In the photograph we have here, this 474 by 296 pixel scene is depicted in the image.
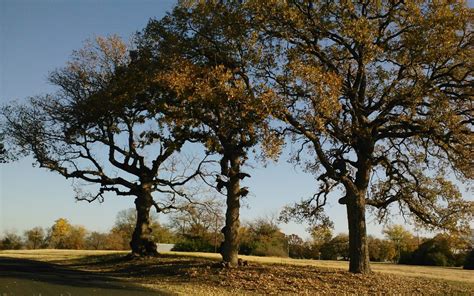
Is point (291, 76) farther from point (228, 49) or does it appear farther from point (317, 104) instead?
point (228, 49)

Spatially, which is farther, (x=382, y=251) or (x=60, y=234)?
(x=60, y=234)

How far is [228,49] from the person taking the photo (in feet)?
73.5

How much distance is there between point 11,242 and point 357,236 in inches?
3219

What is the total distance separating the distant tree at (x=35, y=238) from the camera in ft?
311

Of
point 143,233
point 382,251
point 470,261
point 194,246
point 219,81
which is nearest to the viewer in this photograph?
point 219,81

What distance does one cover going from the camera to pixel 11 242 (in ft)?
289

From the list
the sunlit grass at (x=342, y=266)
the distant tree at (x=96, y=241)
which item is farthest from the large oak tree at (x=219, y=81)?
the distant tree at (x=96, y=241)

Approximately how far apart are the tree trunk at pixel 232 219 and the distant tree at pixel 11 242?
7301 centimetres

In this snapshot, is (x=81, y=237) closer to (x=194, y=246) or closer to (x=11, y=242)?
(x=11, y=242)

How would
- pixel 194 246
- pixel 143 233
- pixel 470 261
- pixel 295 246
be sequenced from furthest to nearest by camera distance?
1. pixel 295 246
2. pixel 194 246
3. pixel 470 261
4. pixel 143 233

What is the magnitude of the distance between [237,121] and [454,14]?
9.98 meters

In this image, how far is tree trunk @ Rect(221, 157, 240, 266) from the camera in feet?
81.0

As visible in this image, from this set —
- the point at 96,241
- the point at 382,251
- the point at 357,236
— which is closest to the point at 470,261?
the point at 382,251

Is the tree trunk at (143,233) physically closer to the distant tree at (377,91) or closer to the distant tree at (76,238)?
the distant tree at (377,91)
